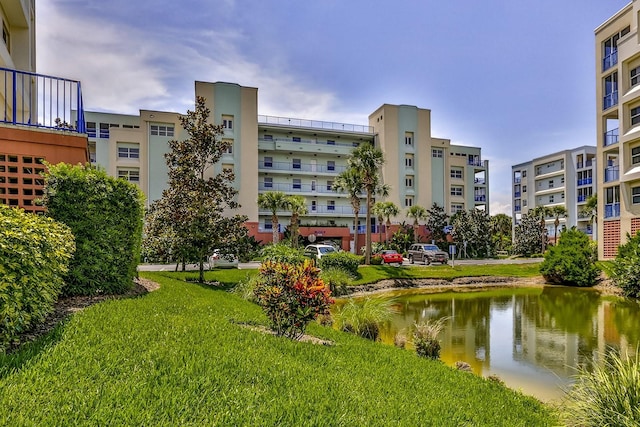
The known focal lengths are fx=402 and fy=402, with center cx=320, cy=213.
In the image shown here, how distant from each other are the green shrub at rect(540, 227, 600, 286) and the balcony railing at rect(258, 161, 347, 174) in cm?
2974

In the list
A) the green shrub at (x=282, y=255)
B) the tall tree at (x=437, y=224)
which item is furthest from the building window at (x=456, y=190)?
the green shrub at (x=282, y=255)

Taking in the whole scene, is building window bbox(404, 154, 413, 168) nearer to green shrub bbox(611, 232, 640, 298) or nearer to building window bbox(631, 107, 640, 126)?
building window bbox(631, 107, 640, 126)

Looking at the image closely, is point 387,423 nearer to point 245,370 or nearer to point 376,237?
point 245,370

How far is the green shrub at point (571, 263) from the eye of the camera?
2756 centimetres

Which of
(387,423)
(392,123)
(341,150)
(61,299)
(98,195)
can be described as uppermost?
(392,123)

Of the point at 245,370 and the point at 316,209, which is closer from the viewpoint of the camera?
the point at 245,370

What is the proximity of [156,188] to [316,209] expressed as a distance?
19.2 m

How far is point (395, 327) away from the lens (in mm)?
14484

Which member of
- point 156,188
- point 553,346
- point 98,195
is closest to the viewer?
point 98,195

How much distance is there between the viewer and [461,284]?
2906cm

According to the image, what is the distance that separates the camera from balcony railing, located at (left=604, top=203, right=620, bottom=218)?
30062mm

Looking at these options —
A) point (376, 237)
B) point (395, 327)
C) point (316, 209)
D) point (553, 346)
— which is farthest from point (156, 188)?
point (553, 346)

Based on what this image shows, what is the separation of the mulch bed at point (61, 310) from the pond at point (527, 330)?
23.7ft

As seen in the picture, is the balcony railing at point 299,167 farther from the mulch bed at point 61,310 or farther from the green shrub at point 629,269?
the mulch bed at point 61,310
